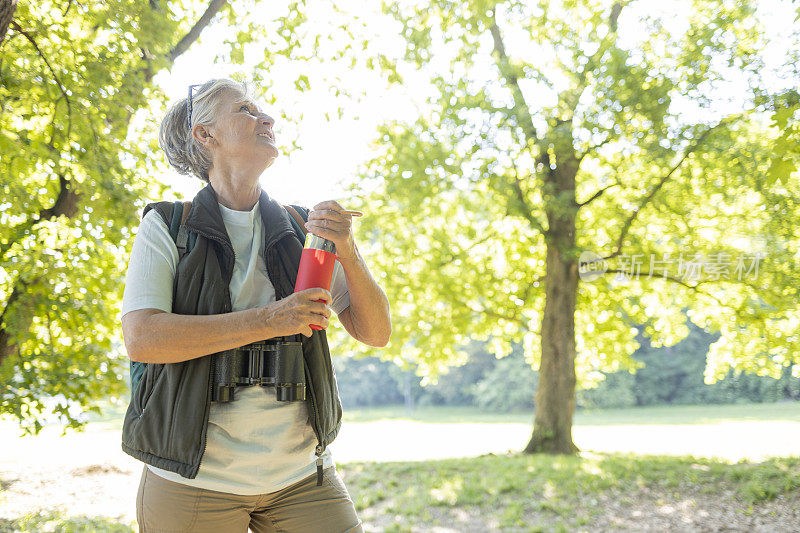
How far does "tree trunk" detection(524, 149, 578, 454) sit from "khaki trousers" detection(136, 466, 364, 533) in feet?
30.0

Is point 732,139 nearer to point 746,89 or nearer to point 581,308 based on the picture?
point 746,89

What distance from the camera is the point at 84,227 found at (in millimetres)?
5086

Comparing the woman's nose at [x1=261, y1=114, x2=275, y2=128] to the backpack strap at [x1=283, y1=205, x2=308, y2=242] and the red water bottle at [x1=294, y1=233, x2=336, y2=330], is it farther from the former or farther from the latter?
the red water bottle at [x1=294, y1=233, x2=336, y2=330]

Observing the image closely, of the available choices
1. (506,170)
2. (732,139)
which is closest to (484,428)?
(506,170)

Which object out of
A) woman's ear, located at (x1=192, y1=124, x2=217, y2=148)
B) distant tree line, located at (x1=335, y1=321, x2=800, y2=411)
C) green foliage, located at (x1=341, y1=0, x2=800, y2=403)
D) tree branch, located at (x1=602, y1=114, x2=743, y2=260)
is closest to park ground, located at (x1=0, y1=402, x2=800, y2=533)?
green foliage, located at (x1=341, y1=0, x2=800, y2=403)

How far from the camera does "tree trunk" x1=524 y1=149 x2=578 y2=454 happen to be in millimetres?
10672

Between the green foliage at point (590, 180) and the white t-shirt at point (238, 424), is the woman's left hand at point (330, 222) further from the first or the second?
the green foliage at point (590, 180)

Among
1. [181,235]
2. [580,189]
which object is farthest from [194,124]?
[580,189]

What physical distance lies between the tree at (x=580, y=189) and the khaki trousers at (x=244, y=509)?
682 centimetres

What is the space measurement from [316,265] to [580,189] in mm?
11353

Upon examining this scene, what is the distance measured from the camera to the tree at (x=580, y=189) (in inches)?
353

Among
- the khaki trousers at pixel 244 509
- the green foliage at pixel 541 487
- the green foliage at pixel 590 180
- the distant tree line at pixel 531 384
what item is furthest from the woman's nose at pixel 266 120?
the distant tree line at pixel 531 384

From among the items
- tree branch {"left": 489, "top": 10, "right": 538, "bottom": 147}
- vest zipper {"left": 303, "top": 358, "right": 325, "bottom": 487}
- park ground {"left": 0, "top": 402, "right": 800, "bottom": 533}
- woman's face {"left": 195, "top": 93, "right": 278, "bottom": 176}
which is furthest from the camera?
tree branch {"left": 489, "top": 10, "right": 538, "bottom": 147}

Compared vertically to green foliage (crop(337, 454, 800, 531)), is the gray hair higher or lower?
higher
